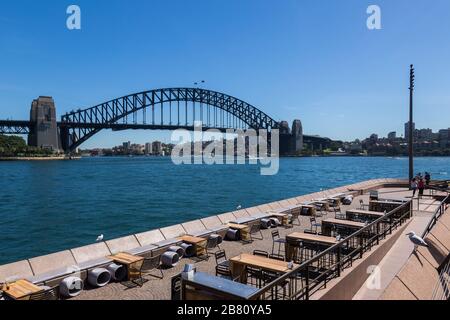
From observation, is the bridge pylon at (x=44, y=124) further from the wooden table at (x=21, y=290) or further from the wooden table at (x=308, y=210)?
the wooden table at (x=21, y=290)

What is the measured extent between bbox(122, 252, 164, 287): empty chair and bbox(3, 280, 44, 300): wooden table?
1.62 m

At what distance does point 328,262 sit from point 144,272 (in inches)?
148

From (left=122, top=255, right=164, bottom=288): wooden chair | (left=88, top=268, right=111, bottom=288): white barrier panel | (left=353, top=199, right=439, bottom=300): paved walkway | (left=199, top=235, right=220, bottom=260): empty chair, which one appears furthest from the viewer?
(left=199, top=235, right=220, bottom=260): empty chair

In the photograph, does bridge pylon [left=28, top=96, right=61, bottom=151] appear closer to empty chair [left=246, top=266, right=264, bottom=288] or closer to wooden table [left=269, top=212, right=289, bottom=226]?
wooden table [left=269, top=212, right=289, bottom=226]

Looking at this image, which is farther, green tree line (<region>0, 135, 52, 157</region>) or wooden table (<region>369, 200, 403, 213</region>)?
green tree line (<region>0, 135, 52, 157</region>)

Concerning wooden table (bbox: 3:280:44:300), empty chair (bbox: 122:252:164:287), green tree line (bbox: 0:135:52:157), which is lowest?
empty chair (bbox: 122:252:164:287)

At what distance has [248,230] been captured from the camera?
1065cm

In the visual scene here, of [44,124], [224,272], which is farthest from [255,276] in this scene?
[44,124]

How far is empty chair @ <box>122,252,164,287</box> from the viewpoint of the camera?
23.2 ft

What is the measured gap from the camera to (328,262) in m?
7.47

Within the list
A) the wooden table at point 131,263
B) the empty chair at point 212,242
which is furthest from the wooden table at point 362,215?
the wooden table at point 131,263

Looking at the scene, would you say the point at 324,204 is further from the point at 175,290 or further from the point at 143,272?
the point at 175,290

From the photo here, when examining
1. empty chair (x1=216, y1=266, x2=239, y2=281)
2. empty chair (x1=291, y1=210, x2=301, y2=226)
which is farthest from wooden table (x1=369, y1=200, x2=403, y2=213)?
empty chair (x1=216, y1=266, x2=239, y2=281)
